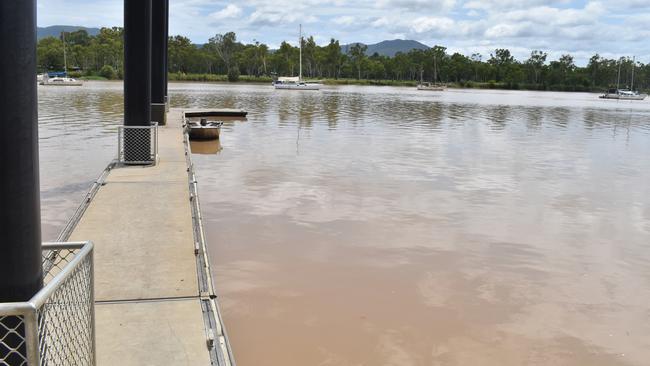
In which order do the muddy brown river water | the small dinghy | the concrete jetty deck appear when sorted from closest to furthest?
the concrete jetty deck, the muddy brown river water, the small dinghy

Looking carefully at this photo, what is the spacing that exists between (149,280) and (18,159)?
11.6ft

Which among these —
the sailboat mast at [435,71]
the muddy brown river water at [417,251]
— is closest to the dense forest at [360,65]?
the sailboat mast at [435,71]

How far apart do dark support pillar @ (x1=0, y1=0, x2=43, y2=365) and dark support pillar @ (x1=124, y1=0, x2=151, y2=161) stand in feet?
36.1

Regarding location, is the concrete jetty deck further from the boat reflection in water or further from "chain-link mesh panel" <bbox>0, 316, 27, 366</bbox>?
the boat reflection in water

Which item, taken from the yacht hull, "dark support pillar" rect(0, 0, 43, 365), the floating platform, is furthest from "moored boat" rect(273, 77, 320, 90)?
"dark support pillar" rect(0, 0, 43, 365)

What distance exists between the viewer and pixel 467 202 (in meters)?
13.8

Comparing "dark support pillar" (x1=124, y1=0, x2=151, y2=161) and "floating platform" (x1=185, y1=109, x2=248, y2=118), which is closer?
"dark support pillar" (x1=124, y1=0, x2=151, y2=161)

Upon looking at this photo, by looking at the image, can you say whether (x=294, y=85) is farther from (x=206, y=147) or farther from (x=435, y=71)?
(x=435, y=71)

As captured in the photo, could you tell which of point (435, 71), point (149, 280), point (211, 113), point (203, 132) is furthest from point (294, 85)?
point (149, 280)

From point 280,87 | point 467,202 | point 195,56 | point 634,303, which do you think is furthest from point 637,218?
point 195,56

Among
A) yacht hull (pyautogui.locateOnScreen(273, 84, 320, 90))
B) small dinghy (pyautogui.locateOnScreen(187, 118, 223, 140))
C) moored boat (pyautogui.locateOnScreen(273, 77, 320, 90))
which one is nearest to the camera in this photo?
small dinghy (pyautogui.locateOnScreen(187, 118, 223, 140))

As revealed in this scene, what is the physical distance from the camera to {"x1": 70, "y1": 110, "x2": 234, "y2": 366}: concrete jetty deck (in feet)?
15.7

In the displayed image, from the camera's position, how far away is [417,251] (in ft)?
32.4

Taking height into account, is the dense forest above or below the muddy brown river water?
above
